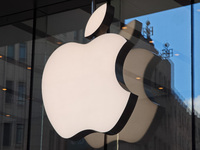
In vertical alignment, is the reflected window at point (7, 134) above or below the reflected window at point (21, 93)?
below

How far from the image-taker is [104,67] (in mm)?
3600

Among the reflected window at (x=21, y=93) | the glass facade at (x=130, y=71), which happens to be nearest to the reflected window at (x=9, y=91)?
the glass facade at (x=130, y=71)

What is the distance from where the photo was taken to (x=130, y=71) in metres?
6.21

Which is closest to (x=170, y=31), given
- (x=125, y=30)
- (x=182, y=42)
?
(x=182, y=42)

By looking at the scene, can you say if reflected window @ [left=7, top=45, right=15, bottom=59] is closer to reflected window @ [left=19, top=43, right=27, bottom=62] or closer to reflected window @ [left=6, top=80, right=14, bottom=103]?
reflected window @ [left=19, top=43, right=27, bottom=62]

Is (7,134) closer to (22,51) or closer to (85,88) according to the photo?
(22,51)

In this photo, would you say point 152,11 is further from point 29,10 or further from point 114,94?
point 114,94

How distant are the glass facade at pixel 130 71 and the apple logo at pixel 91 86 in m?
1.97

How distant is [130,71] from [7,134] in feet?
8.69

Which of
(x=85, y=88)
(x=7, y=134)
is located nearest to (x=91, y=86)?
(x=85, y=88)

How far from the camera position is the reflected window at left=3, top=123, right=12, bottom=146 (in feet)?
24.2

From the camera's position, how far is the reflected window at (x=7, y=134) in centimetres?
737

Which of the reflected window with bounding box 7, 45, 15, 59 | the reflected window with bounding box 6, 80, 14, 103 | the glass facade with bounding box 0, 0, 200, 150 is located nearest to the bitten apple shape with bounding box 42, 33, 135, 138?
the glass facade with bounding box 0, 0, 200, 150

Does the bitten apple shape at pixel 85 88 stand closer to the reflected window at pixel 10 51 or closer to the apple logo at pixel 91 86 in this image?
the apple logo at pixel 91 86
